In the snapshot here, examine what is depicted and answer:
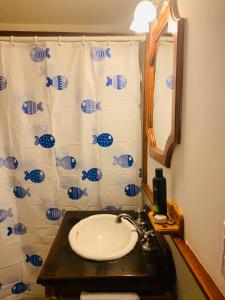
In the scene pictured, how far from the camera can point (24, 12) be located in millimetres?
1622

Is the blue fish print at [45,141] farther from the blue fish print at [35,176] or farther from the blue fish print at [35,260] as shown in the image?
the blue fish print at [35,260]

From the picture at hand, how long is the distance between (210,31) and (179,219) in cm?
68

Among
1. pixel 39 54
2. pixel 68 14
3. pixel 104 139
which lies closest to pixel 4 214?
pixel 104 139

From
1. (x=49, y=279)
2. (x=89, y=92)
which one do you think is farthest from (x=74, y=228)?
(x=89, y=92)

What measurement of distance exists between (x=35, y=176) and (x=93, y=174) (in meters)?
0.41

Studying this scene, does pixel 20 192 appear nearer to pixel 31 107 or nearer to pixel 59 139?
pixel 59 139

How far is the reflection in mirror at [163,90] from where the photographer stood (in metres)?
1.06

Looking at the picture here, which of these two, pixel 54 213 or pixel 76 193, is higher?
pixel 76 193

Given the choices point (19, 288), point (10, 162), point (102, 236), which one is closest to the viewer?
point (102, 236)

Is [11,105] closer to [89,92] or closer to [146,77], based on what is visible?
[89,92]

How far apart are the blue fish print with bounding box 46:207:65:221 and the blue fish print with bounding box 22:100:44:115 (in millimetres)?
712

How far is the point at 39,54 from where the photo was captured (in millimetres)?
1553

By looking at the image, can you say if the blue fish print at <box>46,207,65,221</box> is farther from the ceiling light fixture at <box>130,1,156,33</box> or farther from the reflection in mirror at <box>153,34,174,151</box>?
the ceiling light fixture at <box>130,1,156,33</box>

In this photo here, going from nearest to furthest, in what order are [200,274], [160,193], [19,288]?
[200,274] → [160,193] → [19,288]
